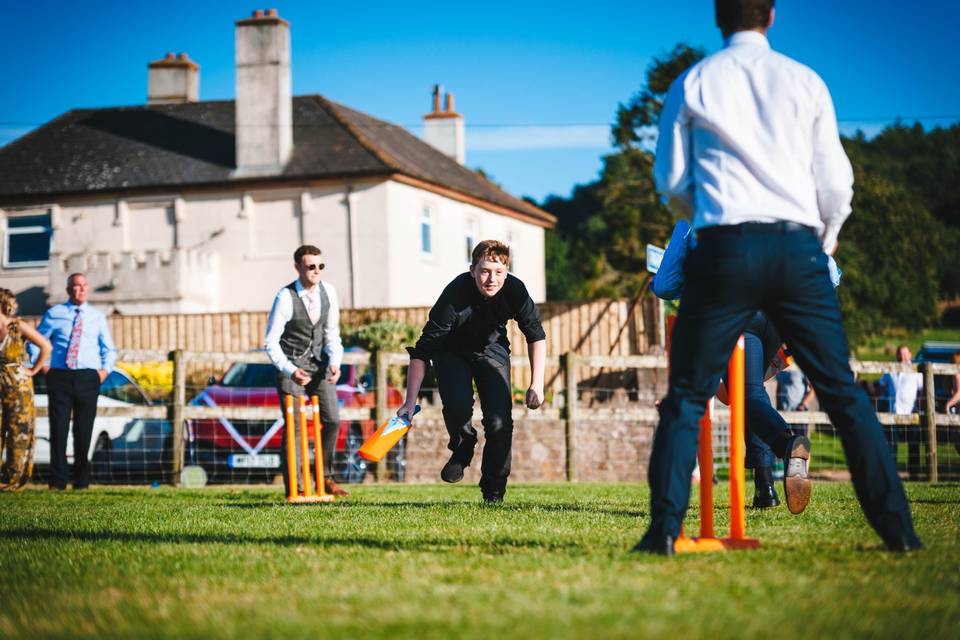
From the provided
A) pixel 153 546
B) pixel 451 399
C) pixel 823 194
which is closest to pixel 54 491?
pixel 451 399

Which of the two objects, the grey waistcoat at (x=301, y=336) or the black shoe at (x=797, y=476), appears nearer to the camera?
the black shoe at (x=797, y=476)

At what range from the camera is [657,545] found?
4.59 metres

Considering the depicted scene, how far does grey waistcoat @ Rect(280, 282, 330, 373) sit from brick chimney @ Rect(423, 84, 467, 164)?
3377cm

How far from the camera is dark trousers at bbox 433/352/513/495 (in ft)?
26.4

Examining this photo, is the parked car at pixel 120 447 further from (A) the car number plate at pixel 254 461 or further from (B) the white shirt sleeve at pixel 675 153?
(B) the white shirt sleeve at pixel 675 153

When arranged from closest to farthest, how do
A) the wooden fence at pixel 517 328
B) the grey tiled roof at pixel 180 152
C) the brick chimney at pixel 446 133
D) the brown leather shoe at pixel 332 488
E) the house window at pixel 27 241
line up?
the brown leather shoe at pixel 332 488 < the wooden fence at pixel 517 328 < the grey tiled roof at pixel 180 152 < the house window at pixel 27 241 < the brick chimney at pixel 446 133

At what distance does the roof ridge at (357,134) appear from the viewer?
3385 cm

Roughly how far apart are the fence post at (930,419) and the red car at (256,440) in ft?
24.2

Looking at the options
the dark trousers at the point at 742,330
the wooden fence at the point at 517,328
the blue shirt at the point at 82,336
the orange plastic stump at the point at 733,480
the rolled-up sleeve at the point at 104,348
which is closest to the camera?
the dark trousers at the point at 742,330

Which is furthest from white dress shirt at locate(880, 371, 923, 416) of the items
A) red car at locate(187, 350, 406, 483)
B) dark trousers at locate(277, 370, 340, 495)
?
dark trousers at locate(277, 370, 340, 495)

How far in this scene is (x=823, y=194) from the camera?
464 centimetres

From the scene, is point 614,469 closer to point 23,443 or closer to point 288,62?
point 23,443

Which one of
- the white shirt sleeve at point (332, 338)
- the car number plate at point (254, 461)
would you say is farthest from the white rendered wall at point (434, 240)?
the white shirt sleeve at point (332, 338)

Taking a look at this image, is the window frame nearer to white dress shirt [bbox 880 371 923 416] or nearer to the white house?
the white house
